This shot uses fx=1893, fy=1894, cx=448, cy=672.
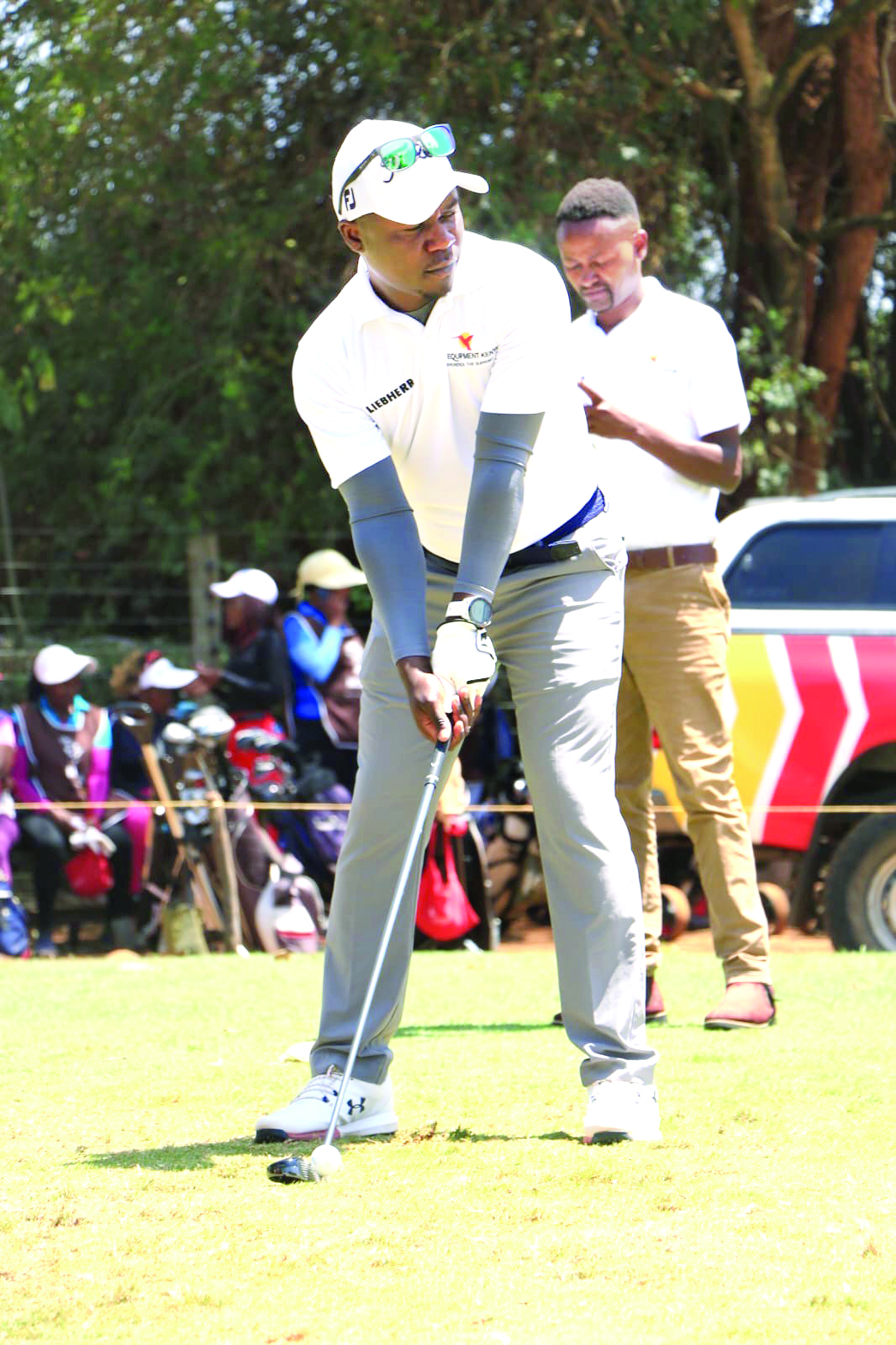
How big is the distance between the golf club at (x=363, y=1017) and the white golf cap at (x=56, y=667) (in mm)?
6544

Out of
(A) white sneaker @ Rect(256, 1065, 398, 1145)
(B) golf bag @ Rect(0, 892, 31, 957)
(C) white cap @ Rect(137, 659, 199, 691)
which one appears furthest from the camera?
(C) white cap @ Rect(137, 659, 199, 691)

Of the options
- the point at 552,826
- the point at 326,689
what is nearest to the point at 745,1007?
the point at 552,826

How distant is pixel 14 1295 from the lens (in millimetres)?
2926

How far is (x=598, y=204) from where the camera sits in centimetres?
558

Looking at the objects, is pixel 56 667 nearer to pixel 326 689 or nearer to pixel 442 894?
pixel 326 689

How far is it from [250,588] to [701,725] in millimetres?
5520

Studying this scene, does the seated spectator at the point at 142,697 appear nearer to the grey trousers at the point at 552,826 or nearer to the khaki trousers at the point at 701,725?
the khaki trousers at the point at 701,725

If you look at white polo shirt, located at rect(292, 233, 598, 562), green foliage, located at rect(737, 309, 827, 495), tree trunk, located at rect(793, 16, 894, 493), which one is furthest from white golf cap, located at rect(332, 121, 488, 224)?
tree trunk, located at rect(793, 16, 894, 493)

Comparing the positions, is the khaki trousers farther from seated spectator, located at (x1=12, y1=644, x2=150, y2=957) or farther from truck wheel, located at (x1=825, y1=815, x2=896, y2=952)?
seated spectator, located at (x1=12, y1=644, x2=150, y2=957)

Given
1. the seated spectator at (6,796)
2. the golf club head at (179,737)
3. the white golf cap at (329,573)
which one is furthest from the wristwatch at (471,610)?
the white golf cap at (329,573)

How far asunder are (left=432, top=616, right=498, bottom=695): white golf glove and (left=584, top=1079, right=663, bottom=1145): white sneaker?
2.87 feet

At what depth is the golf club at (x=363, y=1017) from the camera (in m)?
3.57

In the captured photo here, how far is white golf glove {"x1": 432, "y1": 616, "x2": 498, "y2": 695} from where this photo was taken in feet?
12.6

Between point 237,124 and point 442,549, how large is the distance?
31.6ft
